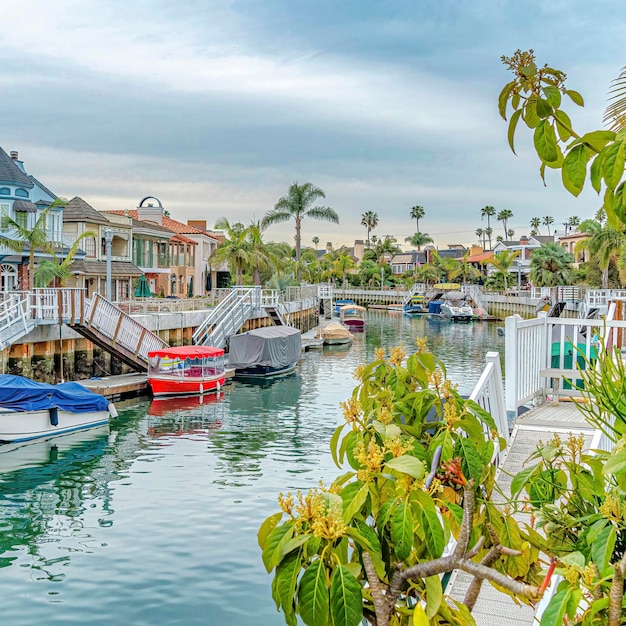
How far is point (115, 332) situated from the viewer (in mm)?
31500

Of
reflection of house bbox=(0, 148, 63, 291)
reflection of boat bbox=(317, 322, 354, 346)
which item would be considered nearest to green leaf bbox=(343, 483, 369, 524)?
reflection of house bbox=(0, 148, 63, 291)

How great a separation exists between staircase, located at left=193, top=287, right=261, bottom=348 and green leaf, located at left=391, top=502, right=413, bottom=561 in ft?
125

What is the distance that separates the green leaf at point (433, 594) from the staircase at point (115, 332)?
28836mm

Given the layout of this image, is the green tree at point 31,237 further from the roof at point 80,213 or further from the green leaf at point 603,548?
the green leaf at point 603,548

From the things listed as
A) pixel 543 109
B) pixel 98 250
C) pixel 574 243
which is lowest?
pixel 543 109

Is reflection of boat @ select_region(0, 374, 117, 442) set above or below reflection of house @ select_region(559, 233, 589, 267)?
below

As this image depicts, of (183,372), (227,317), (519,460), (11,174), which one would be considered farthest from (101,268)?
(519,460)

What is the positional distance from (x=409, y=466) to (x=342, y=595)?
49cm

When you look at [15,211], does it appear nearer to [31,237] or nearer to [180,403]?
[31,237]

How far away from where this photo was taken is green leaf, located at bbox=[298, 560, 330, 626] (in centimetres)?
248

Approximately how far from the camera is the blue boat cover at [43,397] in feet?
71.6

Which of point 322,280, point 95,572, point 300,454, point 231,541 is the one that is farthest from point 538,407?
point 322,280

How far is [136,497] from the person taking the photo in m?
17.2

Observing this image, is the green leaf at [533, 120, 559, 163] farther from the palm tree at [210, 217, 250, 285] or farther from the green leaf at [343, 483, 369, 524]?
the palm tree at [210, 217, 250, 285]
